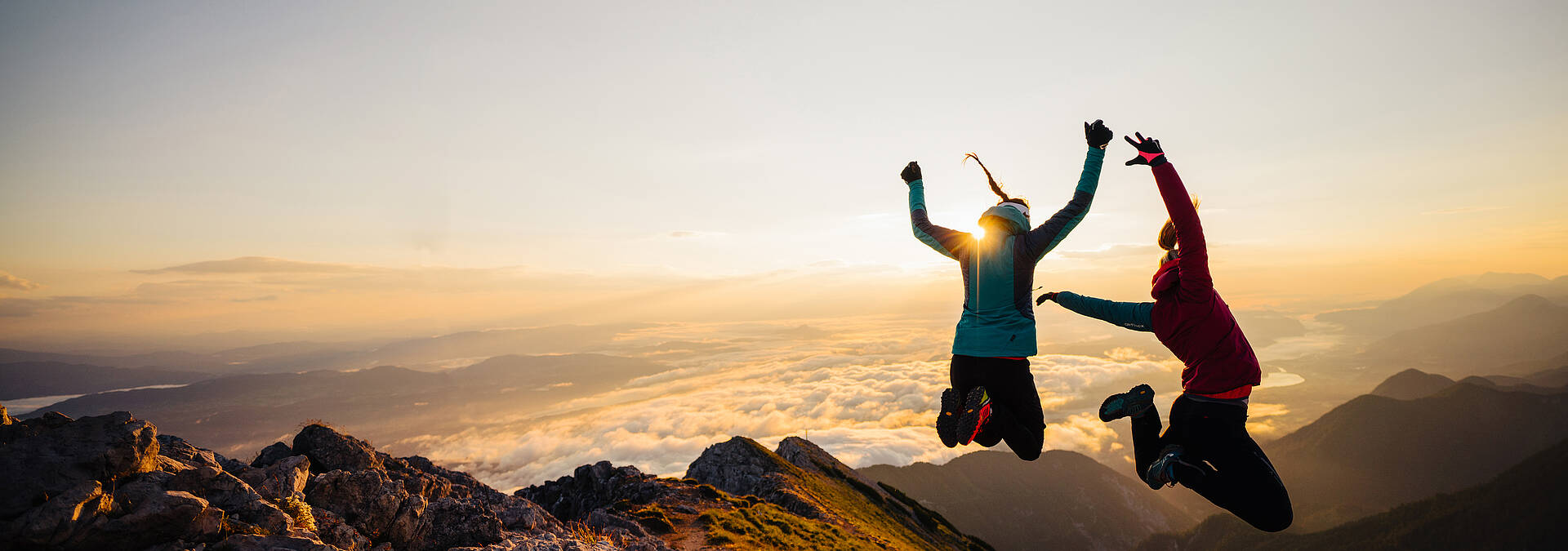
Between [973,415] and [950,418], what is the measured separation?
336 mm

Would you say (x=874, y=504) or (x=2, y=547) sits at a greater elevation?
(x=2, y=547)

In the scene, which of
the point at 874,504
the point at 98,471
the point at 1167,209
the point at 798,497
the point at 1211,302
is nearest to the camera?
the point at 1167,209

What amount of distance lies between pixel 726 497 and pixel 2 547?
46412mm

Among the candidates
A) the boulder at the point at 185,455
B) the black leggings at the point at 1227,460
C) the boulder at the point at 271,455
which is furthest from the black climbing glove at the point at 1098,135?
the boulder at the point at 271,455

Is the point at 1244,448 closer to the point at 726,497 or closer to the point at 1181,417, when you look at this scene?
the point at 1181,417

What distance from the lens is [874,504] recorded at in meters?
98.3

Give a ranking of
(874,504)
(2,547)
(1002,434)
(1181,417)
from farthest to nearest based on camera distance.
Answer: (874,504) < (1002,434) < (2,547) < (1181,417)

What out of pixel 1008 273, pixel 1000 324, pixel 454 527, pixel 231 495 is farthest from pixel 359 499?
pixel 1008 273

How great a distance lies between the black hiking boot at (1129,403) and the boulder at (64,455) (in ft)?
48.6

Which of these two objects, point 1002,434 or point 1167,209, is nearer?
point 1167,209

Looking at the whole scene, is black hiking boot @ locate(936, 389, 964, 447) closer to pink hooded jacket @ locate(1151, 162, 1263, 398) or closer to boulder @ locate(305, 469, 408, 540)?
pink hooded jacket @ locate(1151, 162, 1263, 398)

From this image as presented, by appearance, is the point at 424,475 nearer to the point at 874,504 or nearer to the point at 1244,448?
the point at 1244,448

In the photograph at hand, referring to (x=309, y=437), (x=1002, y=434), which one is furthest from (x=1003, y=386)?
(x=309, y=437)

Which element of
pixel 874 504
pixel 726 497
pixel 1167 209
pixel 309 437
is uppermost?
pixel 1167 209
